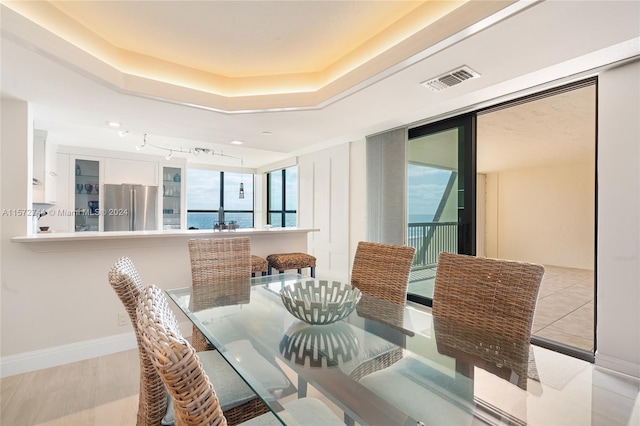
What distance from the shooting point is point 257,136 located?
3.74 m

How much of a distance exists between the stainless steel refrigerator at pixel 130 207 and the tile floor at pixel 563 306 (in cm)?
475

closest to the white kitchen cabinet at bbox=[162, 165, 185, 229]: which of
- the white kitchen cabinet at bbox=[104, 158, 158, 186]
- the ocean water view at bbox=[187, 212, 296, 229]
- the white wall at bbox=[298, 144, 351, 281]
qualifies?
the white kitchen cabinet at bbox=[104, 158, 158, 186]

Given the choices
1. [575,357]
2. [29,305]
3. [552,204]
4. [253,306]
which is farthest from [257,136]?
[552,204]

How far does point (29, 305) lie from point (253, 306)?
199 cm

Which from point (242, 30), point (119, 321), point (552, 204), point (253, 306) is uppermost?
point (242, 30)

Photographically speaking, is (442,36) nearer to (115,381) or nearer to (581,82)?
(581,82)

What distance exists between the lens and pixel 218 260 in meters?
2.58

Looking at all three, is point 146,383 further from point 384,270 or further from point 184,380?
point 384,270

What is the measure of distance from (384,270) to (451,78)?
4.83ft

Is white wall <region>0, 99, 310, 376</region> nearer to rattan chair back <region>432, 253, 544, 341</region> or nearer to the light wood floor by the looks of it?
the light wood floor

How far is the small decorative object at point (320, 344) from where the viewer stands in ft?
4.16

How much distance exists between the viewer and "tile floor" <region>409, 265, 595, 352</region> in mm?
2936

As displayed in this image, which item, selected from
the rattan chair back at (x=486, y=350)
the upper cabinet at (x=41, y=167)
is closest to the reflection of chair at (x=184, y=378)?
the rattan chair back at (x=486, y=350)

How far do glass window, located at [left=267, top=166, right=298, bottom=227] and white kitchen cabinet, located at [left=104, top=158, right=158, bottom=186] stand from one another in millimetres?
2676
